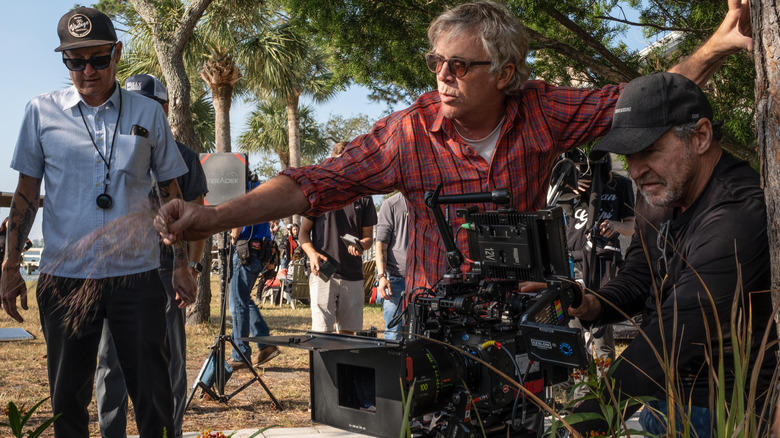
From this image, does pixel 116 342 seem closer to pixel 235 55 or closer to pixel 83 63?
pixel 83 63

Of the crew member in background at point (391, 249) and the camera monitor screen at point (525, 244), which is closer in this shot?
the camera monitor screen at point (525, 244)

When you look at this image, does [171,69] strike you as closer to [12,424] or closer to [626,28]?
[626,28]

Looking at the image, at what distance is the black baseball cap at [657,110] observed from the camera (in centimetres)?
206

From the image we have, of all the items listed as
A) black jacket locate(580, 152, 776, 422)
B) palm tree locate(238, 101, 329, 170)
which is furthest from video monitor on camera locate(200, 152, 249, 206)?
palm tree locate(238, 101, 329, 170)

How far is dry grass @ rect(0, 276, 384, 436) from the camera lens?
18.2 ft

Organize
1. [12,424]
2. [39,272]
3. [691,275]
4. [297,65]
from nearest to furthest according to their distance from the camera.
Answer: [12,424] → [691,275] → [39,272] → [297,65]

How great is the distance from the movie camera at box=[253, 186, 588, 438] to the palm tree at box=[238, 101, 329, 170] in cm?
3762

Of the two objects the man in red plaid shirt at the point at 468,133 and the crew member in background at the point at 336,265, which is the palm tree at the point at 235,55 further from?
the man in red plaid shirt at the point at 468,133

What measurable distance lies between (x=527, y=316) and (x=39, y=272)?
229cm

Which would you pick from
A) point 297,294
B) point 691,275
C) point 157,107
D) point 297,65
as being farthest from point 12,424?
point 297,65

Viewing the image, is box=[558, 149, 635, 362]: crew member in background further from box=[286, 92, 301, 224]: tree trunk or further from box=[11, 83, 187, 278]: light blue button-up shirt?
box=[286, 92, 301, 224]: tree trunk

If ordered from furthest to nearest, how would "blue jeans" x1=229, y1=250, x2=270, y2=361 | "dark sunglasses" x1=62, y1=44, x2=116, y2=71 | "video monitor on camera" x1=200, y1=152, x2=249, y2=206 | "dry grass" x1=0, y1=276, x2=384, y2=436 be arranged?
1. "blue jeans" x1=229, y1=250, x2=270, y2=361
2. "video monitor on camera" x1=200, y1=152, x2=249, y2=206
3. "dry grass" x1=0, y1=276, x2=384, y2=436
4. "dark sunglasses" x1=62, y1=44, x2=116, y2=71

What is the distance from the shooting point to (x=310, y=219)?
6637mm

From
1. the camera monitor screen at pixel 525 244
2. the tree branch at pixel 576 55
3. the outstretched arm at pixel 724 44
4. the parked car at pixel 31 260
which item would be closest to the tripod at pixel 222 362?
the parked car at pixel 31 260
